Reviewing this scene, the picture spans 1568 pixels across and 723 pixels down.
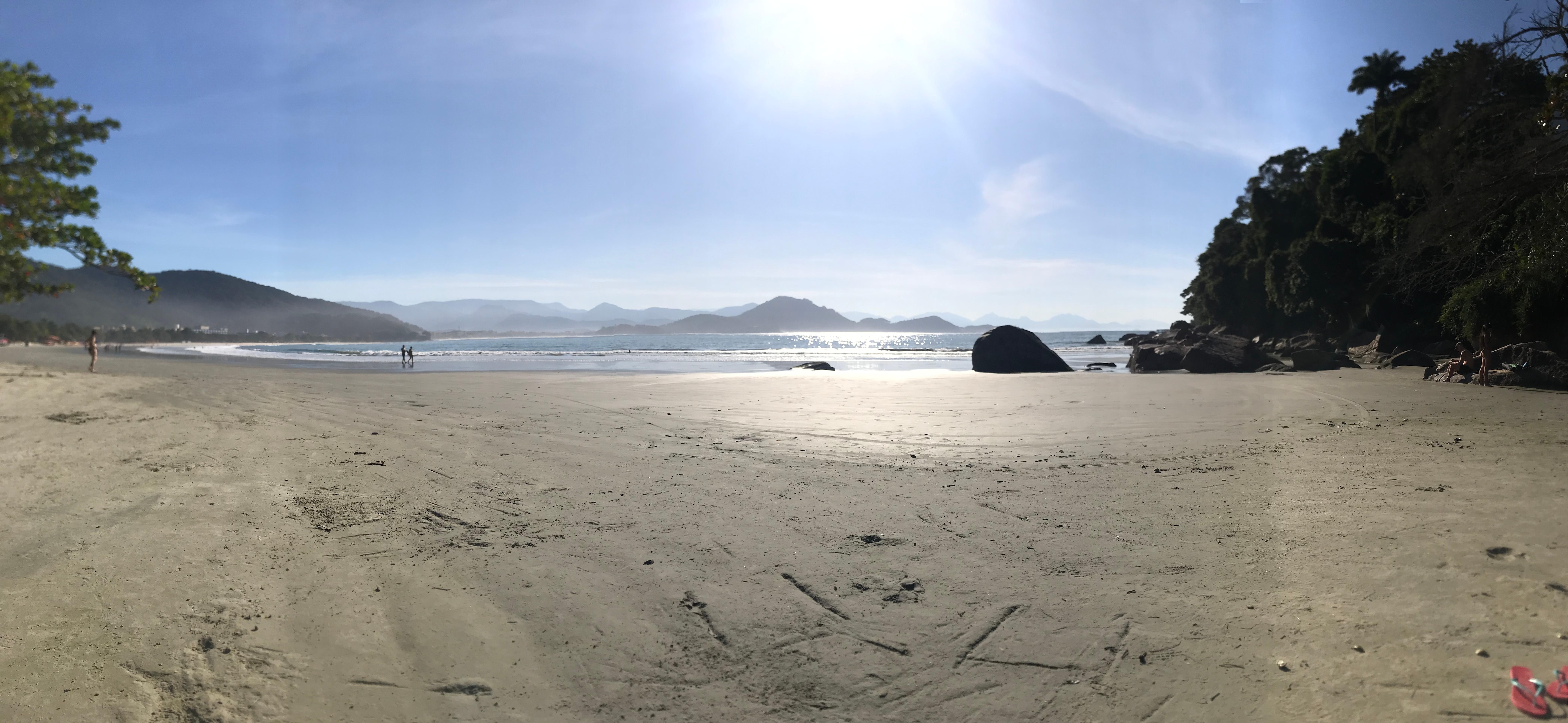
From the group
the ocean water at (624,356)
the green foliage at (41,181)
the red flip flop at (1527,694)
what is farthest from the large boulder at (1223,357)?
the green foliage at (41,181)

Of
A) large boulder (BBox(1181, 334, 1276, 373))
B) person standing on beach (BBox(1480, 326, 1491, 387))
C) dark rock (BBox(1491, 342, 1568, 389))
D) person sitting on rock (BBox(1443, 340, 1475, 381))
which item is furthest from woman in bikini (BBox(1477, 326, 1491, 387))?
large boulder (BBox(1181, 334, 1276, 373))

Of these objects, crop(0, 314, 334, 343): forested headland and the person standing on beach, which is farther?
crop(0, 314, 334, 343): forested headland

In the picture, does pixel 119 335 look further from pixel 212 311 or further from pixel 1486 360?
pixel 1486 360

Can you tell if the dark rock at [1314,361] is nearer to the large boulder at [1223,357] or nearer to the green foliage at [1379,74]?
the large boulder at [1223,357]

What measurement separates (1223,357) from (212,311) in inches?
7641

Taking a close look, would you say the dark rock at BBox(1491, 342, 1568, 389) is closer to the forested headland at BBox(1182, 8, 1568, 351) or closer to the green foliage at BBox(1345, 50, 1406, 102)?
the forested headland at BBox(1182, 8, 1568, 351)

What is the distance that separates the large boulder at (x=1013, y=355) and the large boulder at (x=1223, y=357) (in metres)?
4.04

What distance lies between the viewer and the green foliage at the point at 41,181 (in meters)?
7.31

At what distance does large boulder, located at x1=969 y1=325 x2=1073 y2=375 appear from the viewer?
23938 millimetres

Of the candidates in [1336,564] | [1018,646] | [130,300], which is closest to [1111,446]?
[1336,564]

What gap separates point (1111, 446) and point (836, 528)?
436cm

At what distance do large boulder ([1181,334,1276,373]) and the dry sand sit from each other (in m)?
17.0

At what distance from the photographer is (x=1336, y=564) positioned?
373 centimetres

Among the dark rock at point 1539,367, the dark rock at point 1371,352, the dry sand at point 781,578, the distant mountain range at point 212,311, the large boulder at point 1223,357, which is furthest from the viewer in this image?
the distant mountain range at point 212,311
